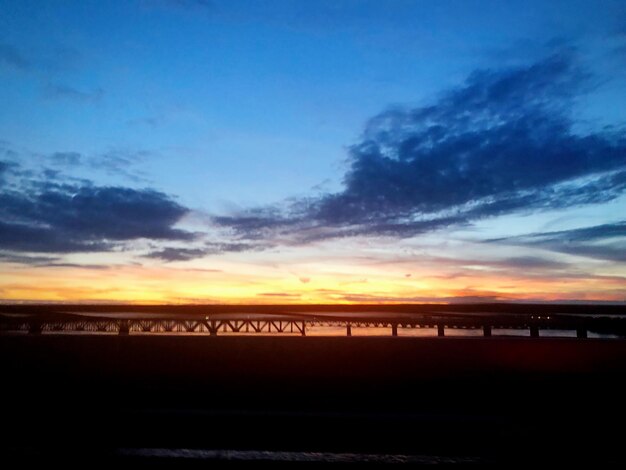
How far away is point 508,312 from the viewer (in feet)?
39.9

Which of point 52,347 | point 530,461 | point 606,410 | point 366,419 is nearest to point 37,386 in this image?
point 52,347

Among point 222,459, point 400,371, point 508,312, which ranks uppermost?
point 508,312

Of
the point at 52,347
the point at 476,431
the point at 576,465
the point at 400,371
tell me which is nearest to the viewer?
the point at 576,465

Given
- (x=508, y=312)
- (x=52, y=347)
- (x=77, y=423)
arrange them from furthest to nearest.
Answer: (x=508, y=312), (x=52, y=347), (x=77, y=423)

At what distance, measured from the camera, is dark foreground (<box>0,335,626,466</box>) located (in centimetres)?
505

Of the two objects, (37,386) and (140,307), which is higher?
(140,307)

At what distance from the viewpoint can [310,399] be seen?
22.4ft

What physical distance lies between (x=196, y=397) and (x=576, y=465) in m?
4.30

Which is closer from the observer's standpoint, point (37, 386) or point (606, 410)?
point (606, 410)

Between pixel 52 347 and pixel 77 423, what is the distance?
2.75m

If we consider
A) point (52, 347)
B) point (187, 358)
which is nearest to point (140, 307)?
point (52, 347)

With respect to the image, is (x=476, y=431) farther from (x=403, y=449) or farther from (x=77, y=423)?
(x=77, y=423)

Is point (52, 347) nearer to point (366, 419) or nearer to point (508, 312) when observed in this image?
point (366, 419)

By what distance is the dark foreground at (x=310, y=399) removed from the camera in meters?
5.05
